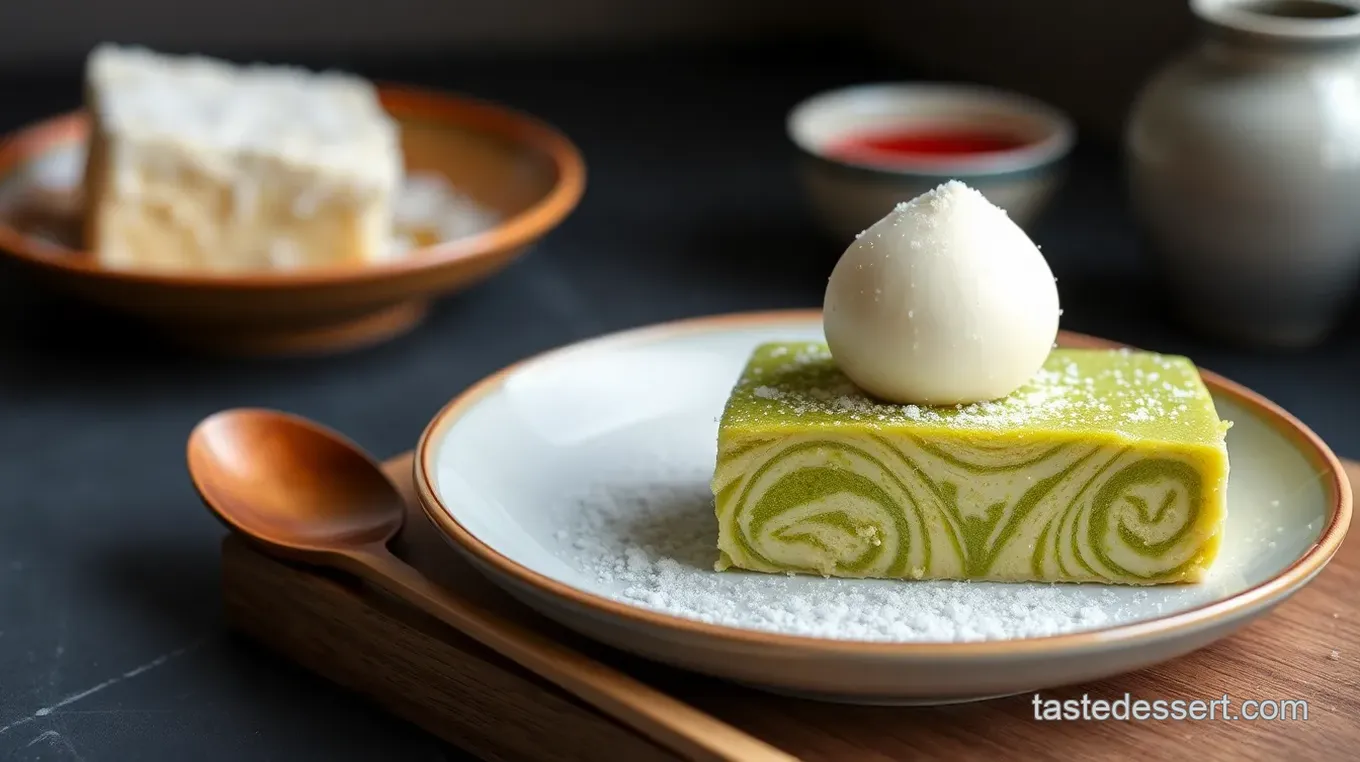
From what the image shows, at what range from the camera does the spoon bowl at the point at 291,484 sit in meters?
0.98

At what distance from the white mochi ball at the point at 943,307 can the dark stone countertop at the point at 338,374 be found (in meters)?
0.35

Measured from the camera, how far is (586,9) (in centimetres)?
261

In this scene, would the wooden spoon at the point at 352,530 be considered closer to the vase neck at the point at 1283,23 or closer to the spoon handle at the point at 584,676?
the spoon handle at the point at 584,676

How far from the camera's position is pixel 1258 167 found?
135 centimetres

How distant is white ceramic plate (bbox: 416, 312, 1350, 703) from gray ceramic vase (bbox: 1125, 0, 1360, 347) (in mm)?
339

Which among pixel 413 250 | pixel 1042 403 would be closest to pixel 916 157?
pixel 413 250

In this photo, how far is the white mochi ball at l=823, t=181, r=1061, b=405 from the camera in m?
0.91

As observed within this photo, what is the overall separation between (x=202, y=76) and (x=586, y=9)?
3.52ft

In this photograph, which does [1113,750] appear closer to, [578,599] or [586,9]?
[578,599]

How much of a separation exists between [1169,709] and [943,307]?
26cm

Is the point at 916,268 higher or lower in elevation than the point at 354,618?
higher

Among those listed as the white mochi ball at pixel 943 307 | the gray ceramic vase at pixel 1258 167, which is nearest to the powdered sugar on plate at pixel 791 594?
the white mochi ball at pixel 943 307

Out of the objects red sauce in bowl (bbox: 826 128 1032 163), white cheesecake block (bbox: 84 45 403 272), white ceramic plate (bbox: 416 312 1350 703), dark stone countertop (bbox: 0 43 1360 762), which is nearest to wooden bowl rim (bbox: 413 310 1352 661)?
white ceramic plate (bbox: 416 312 1350 703)

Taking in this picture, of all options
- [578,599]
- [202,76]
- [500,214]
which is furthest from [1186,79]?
[202,76]
